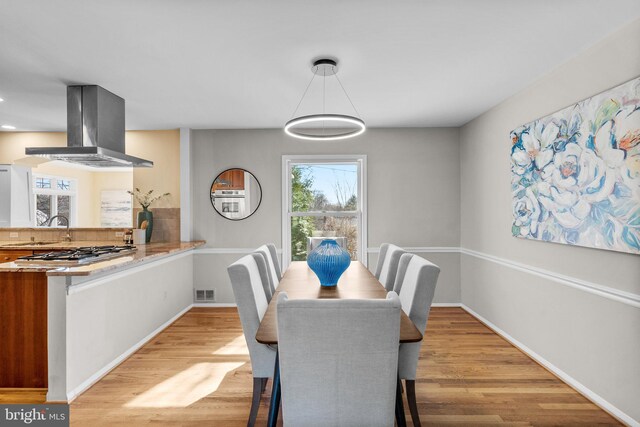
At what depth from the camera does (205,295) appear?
4602 millimetres

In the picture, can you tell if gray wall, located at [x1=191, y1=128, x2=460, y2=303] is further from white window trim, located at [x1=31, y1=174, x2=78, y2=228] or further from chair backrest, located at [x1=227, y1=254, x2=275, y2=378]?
white window trim, located at [x1=31, y1=174, x2=78, y2=228]

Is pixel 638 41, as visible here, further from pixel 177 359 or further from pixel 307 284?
pixel 177 359

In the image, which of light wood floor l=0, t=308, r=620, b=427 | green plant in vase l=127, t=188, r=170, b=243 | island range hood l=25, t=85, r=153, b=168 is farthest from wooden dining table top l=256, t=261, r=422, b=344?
green plant in vase l=127, t=188, r=170, b=243

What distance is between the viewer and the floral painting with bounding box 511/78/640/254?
2033mm

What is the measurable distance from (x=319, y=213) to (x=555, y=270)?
8.82 feet

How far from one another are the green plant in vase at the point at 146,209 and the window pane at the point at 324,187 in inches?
68.9

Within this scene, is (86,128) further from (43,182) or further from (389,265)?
(43,182)

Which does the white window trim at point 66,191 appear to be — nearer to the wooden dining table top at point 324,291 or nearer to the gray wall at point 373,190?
the gray wall at point 373,190

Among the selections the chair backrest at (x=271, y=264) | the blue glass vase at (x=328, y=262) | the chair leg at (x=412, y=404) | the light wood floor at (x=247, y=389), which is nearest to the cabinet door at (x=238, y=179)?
the chair backrest at (x=271, y=264)

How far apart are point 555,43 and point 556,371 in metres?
2.37

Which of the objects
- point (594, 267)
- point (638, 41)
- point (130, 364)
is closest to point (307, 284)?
point (130, 364)

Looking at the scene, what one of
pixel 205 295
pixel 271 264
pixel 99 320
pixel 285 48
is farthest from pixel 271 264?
pixel 205 295

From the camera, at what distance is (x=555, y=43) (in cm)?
230

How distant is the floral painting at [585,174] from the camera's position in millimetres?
2033
